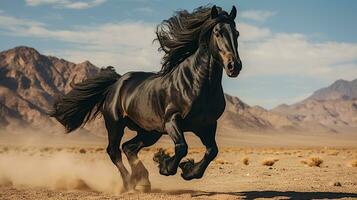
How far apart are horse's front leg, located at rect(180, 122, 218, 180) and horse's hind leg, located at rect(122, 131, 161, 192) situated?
1695 millimetres

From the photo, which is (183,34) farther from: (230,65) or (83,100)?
(83,100)

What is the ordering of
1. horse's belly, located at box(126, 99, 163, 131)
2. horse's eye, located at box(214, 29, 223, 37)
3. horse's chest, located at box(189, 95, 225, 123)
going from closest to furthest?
horse's eye, located at box(214, 29, 223, 37)
horse's chest, located at box(189, 95, 225, 123)
horse's belly, located at box(126, 99, 163, 131)

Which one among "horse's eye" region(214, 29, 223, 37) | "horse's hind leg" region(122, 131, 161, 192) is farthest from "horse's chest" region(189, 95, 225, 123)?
"horse's hind leg" region(122, 131, 161, 192)

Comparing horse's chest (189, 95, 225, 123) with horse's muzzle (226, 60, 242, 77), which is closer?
horse's muzzle (226, 60, 242, 77)

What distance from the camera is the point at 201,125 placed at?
27.9 feet

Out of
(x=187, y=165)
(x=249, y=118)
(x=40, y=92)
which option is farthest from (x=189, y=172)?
(x=249, y=118)

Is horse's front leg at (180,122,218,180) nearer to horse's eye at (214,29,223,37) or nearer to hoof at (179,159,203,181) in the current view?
hoof at (179,159,203,181)

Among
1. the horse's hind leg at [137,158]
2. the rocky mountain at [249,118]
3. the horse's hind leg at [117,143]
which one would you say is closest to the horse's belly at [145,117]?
the horse's hind leg at [117,143]

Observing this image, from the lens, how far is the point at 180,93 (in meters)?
8.62

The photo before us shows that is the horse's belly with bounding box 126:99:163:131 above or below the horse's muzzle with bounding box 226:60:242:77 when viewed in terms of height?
below

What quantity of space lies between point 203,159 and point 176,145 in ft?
2.02

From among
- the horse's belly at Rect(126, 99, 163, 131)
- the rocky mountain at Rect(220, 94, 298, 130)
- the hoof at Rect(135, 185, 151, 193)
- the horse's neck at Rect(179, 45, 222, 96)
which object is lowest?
the rocky mountain at Rect(220, 94, 298, 130)

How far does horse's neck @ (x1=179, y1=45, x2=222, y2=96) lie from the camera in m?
8.38

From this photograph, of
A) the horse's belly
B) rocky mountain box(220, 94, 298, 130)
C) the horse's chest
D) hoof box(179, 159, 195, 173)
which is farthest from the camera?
rocky mountain box(220, 94, 298, 130)
